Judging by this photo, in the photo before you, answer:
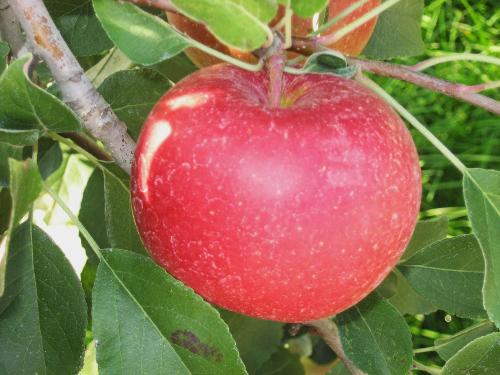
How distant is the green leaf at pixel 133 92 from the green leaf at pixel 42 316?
207 mm

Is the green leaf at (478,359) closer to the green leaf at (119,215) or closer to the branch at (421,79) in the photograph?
the branch at (421,79)

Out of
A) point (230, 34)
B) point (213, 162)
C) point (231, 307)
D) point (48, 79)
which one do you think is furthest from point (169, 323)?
point (48, 79)

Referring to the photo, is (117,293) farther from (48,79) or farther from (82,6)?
(48,79)

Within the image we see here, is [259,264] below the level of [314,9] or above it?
below

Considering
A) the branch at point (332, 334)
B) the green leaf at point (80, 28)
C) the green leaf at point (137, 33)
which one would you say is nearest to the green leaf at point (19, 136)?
the green leaf at point (137, 33)

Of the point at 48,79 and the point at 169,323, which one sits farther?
the point at 48,79

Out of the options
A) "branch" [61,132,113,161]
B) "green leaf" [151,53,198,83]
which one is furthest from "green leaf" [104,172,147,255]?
"green leaf" [151,53,198,83]

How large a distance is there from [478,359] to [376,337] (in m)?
0.12

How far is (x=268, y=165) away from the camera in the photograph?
63 centimetres

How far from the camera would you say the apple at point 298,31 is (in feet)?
2.67

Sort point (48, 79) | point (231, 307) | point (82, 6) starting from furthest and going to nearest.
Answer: point (48, 79), point (82, 6), point (231, 307)

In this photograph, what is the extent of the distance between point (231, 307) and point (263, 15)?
0.28 meters

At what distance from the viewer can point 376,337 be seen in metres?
0.91

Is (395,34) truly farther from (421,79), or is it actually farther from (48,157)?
(48,157)
